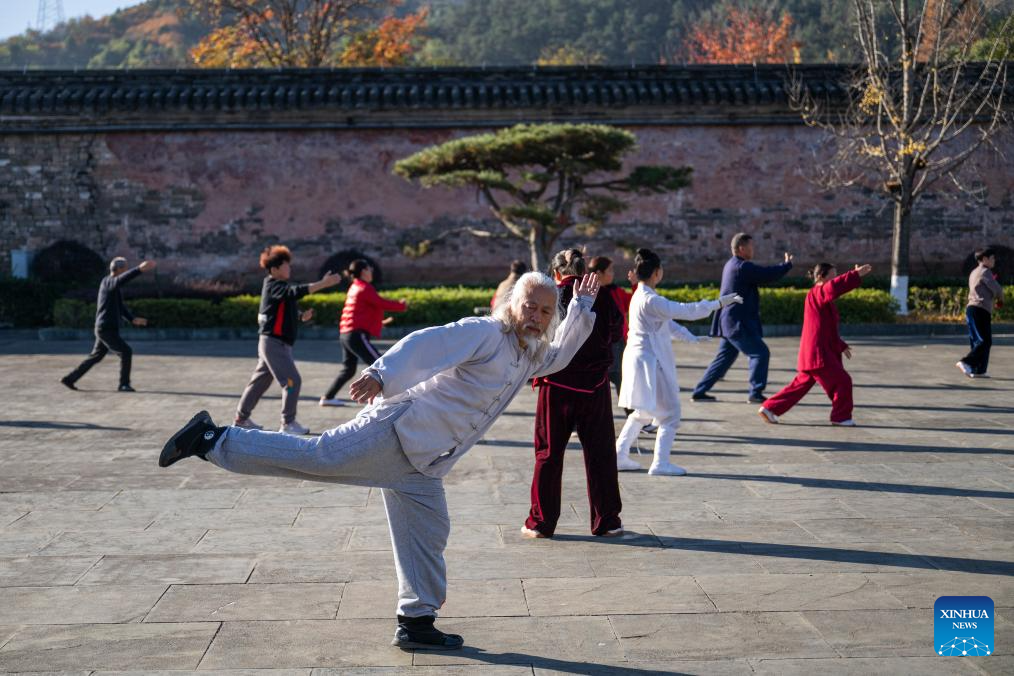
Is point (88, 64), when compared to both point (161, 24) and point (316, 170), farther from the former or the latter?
point (316, 170)

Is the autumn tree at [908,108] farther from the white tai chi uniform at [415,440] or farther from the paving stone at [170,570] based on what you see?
the white tai chi uniform at [415,440]

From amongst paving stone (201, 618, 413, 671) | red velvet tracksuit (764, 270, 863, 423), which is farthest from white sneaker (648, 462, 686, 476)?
paving stone (201, 618, 413, 671)

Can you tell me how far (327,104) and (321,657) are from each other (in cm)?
1935

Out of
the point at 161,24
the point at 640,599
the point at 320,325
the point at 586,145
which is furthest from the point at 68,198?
the point at 161,24

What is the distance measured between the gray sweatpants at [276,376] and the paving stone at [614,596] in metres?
4.44

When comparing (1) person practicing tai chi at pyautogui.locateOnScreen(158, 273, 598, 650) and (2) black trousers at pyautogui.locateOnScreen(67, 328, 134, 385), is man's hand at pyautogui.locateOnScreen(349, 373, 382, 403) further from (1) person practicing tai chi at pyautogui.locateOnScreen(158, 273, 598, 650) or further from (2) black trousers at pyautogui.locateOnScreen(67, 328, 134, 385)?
(2) black trousers at pyautogui.locateOnScreen(67, 328, 134, 385)

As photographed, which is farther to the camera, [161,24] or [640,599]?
[161,24]

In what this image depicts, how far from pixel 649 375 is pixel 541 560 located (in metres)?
2.27

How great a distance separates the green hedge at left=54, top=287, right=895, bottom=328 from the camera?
1756cm

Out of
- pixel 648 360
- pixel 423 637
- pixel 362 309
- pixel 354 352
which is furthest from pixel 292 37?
pixel 423 637

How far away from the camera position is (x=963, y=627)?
4.46 m

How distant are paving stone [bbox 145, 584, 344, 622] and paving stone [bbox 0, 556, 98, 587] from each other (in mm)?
582

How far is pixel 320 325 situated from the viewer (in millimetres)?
17828

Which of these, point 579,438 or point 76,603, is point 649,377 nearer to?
point 579,438
